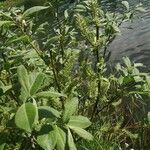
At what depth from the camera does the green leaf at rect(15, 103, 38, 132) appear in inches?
78.9

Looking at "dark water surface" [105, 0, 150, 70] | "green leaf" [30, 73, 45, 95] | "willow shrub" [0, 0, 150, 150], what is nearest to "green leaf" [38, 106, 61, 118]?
"willow shrub" [0, 0, 150, 150]

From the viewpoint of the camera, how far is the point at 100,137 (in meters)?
4.86

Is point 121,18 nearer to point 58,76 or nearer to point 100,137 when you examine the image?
point 58,76

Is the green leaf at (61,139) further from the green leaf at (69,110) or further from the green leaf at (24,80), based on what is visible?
the green leaf at (24,80)

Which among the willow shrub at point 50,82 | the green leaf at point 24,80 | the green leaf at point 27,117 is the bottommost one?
the willow shrub at point 50,82

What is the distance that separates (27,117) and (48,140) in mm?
212

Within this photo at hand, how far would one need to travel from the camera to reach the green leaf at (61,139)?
2193mm

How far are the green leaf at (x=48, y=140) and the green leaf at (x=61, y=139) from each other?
0.10 ft

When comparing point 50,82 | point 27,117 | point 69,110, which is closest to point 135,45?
point 50,82

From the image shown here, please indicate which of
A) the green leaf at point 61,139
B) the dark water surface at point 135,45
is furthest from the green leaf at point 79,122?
the dark water surface at point 135,45

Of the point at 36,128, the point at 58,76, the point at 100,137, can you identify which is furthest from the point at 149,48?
the point at 36,128

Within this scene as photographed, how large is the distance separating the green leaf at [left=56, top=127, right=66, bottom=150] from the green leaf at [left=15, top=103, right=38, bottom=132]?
232 millimetres

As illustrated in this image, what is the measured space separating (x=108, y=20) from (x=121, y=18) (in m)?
0.36

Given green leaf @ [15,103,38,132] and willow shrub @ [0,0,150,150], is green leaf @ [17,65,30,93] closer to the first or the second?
willow shrub @ [0,0,150,150]
